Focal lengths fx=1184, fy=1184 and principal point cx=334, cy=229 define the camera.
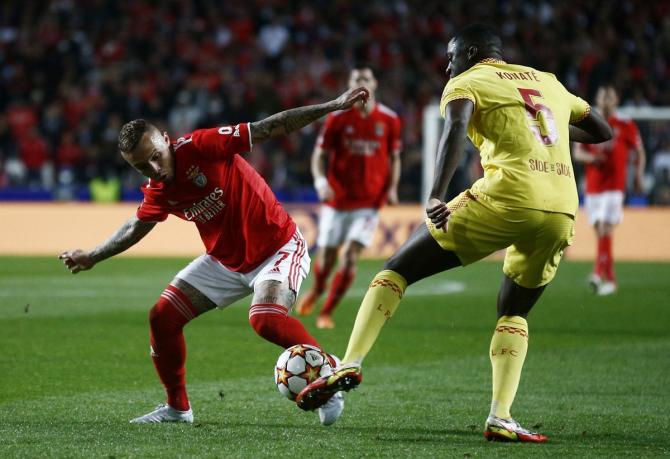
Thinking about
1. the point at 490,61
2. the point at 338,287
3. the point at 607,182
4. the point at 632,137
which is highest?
the point at 490,61

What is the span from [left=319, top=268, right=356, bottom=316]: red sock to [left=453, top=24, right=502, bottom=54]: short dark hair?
544cm

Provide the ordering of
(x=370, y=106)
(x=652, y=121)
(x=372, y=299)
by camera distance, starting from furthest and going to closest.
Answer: (x=652, y=121) → (x=370, y=106) → (x=372, y=299)

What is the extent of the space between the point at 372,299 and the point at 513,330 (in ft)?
2.36

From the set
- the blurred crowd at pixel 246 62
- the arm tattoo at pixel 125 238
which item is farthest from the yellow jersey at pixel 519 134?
the blurred crowd at pixel 246 62

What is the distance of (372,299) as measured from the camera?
5.58 metres

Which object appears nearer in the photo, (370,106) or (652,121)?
(370,106)

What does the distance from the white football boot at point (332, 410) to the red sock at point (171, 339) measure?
0.79 meters

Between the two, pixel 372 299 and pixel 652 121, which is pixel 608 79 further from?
pixel 372 299

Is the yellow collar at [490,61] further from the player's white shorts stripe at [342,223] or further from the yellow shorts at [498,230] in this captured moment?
the player's white shorts stripe at [342,223]

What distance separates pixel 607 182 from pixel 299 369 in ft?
31.2

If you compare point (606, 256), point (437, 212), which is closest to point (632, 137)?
point (606, 256)

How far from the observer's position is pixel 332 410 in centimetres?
576

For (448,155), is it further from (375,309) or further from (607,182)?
(607,182)

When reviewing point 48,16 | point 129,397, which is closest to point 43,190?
point 48,16
